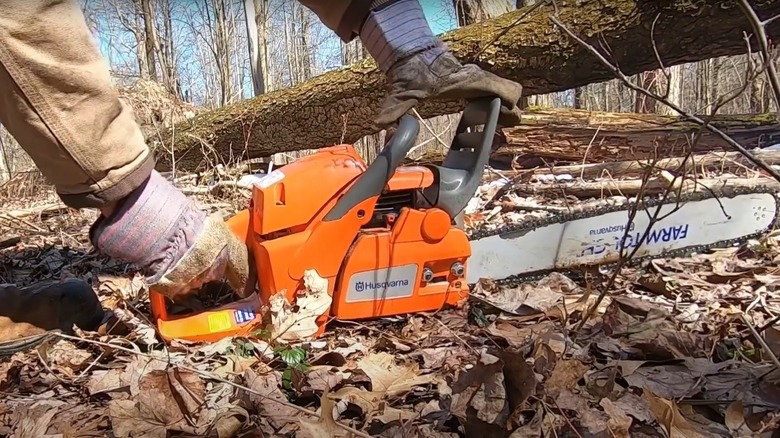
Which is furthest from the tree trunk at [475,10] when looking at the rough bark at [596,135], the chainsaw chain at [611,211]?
the chainsaw chain at [611,211]

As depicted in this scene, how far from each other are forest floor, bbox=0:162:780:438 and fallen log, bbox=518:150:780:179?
1236 millimetres

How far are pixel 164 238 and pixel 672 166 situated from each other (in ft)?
9.72

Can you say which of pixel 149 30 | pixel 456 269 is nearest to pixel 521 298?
pixel 456 269

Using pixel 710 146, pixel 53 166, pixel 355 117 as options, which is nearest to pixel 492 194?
pixel 355 117

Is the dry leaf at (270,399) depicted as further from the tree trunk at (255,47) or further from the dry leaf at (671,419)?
the tree trunk at (255,47)

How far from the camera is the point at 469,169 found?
2076mm

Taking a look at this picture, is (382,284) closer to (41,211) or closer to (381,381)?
(381,381)

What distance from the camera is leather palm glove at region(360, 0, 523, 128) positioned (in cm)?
197

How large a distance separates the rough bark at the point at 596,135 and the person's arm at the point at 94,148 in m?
3.58

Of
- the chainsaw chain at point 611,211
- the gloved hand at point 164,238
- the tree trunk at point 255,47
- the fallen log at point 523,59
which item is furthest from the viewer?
the tree trunk at point 255,47

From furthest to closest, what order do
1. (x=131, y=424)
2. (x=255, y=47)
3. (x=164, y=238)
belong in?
(x=255, y=47)
(x=164, y=238)
(x=131, y=424)

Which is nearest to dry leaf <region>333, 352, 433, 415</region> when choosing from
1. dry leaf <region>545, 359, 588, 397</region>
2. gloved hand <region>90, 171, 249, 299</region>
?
dry leaf <region>545, 359, 588, 397</region>

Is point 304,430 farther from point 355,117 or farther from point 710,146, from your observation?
point 710,146

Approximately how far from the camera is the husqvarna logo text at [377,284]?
6.40 feet
